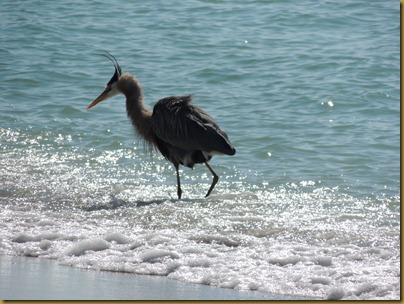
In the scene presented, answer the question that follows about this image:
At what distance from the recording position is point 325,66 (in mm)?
12531

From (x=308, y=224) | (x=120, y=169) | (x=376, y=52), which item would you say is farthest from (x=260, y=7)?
(x=308, y=224)

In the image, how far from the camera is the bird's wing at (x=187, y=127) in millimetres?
7867

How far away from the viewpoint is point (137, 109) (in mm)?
8594

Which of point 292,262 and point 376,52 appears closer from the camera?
point 292,262

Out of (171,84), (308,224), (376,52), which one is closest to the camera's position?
(308,224)

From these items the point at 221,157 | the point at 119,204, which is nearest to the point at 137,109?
the point at 221,157

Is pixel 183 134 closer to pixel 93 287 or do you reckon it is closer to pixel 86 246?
pixel 86 246

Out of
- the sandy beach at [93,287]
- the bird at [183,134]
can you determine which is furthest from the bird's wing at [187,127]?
the sandy beach at [93,287]

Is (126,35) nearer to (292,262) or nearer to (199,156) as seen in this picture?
(199,156)

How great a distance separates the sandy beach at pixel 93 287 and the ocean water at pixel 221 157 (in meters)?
0.13

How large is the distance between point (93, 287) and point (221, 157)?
4127 millimetres

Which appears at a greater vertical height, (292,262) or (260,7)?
(292,262)

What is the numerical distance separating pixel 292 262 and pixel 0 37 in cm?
1031

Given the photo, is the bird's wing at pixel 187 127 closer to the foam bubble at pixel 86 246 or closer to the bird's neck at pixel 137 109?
the bird's neck at pixel 137 109
